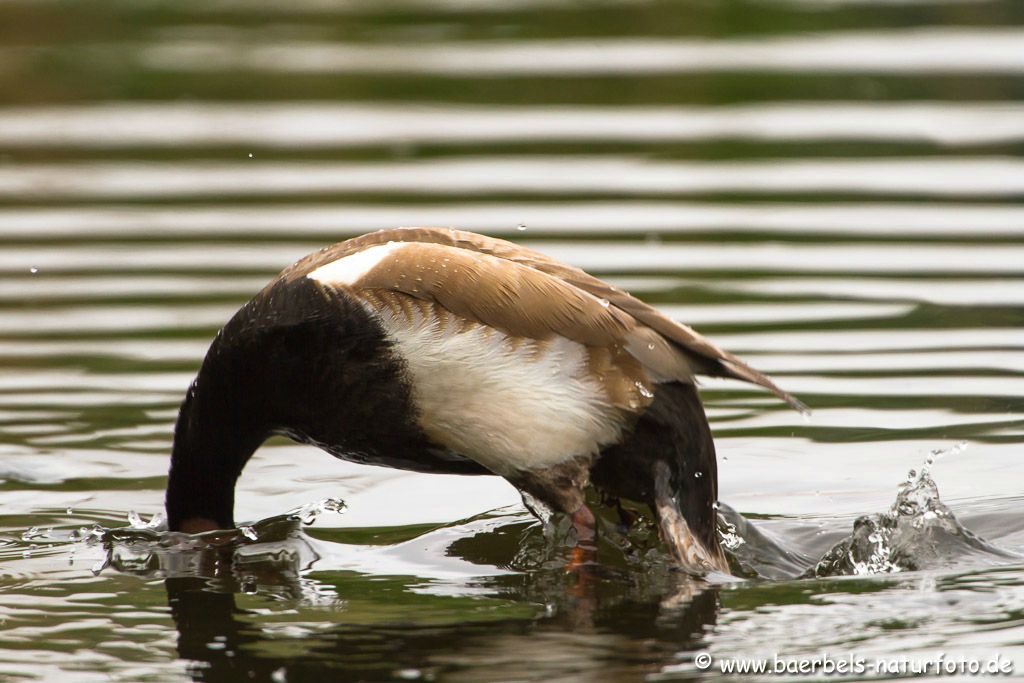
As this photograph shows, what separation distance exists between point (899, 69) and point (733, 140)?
1787 millimetres

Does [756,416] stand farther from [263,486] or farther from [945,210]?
[945,210]

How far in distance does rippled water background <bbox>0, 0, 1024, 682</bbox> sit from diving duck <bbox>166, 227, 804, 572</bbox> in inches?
14.9

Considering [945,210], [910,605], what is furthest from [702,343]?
[945,210]

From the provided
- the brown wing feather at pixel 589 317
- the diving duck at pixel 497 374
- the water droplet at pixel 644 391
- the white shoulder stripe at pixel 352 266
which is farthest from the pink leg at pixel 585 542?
the white shoulder stripe at pixel 352 266

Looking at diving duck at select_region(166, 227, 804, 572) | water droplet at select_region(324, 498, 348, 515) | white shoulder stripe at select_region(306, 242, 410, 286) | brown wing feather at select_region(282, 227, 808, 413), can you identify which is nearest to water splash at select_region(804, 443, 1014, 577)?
diving duck at select_region(166, 227, 804, 572)

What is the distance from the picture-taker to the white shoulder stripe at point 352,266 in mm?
5371

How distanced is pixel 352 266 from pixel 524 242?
3.78m

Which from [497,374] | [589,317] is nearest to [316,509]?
[497,374]

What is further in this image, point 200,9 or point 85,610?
point 200,9

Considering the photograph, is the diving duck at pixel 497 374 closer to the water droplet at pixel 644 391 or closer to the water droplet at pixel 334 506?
the water droplet at pixel 644 391

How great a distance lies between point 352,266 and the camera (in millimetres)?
5414

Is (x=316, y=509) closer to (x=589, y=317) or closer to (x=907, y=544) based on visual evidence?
(x=589, y=317)

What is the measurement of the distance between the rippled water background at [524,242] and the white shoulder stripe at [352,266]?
0.96m

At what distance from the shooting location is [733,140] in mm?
11070
